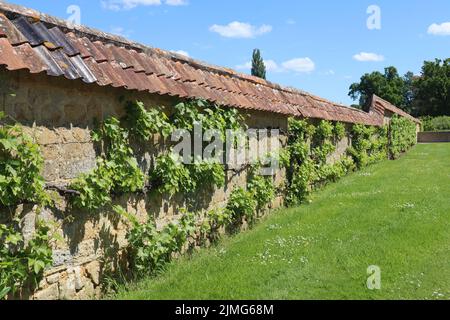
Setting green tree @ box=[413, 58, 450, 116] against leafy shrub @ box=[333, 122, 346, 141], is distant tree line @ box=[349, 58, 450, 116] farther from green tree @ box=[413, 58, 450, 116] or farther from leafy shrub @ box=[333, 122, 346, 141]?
leafy shrub @ box=[333, 122, 346, 141]

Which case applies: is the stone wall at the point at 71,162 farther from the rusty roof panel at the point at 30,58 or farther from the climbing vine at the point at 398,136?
the climbing vine at the point at 398,136

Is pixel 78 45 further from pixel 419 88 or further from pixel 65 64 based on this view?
pixel 419 88

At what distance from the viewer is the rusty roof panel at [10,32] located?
3.74 m

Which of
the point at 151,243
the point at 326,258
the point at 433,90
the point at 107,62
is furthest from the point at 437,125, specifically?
the point at 107,62

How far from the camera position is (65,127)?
4.25m

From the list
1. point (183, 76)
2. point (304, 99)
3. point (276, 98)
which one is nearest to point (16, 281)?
point (183, 76)

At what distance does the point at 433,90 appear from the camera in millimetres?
62656

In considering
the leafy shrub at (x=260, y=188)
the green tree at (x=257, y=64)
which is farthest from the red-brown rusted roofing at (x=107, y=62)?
the green tree at (x=257, y=64)

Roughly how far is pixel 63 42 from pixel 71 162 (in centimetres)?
114

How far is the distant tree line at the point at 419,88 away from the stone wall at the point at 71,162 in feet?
179

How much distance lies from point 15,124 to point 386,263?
13.8 ft

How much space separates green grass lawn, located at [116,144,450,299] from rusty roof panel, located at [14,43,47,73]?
2.25 meters

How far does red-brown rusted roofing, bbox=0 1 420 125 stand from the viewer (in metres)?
3.79

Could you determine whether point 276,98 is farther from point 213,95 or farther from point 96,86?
point 96,86
